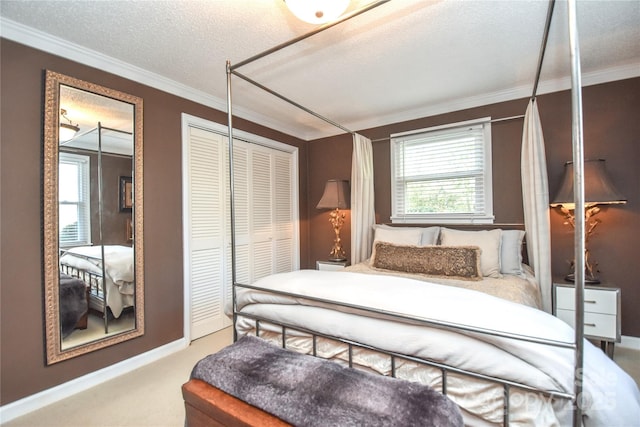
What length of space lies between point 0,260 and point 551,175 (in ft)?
14.0

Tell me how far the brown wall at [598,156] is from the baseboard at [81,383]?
344cm

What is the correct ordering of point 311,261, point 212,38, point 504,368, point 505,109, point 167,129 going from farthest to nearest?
point 311,261 → point 505,109 → point 167,129 → point 212,38 → point 504,368

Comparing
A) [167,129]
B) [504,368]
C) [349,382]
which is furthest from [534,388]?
[167,129]

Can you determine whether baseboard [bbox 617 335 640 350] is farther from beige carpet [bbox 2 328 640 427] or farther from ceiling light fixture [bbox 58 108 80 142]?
ceiling light fixture [bbox 58 108 80 142]

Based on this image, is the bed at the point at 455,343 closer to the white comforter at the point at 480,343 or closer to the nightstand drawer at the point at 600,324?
the white comforter at the point at 480,343

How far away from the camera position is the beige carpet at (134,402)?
1.72 metres

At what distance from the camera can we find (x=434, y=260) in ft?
8.08

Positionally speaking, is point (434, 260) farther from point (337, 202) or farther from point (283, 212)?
point (283, 212)

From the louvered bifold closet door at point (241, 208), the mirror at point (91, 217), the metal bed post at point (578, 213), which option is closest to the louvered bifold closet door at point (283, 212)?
the louvered bifold closet door at point (241, 208)

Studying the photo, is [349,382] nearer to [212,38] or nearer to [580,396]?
[580,396]

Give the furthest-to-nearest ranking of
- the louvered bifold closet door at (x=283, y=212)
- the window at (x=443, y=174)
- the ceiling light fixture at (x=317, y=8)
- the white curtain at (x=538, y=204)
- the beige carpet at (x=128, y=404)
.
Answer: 1. the louvered bifold closet door at (x=283, y=212)
2. the window at (x=443, y=174)
3. the white curtain at (x=538, y=204)
4. the beige carpet at (x=128, y=404)
5. the ceiling light fixture at (x=317, y=8)

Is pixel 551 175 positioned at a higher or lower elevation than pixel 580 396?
higher

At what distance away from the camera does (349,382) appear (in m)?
1.12

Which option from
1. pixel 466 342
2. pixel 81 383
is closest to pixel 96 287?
pixel 81 383
